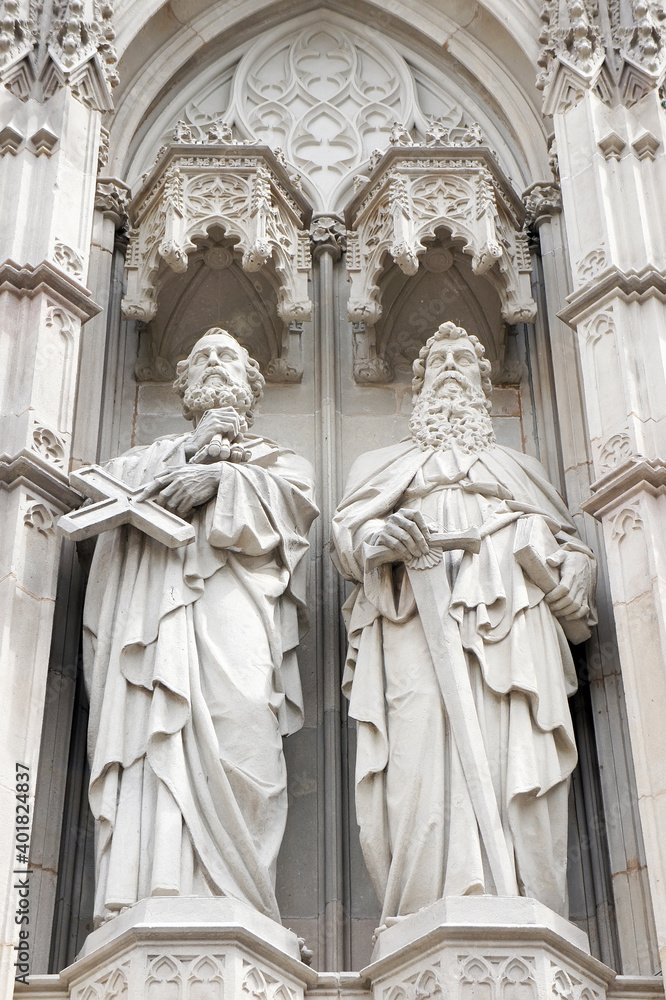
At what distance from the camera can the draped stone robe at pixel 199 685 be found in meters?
6.33

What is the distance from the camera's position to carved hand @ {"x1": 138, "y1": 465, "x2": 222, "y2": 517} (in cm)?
718

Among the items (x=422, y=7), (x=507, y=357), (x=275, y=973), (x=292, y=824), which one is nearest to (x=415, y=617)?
(x=292, y=824)

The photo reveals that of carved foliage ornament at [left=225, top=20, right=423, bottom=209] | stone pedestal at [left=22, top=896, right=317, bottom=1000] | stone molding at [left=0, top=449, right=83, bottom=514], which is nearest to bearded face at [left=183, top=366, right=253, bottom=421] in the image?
stone molding at [left=0, top=449, right=83, bottom=514]

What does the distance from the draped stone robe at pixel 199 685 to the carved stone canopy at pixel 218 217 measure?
1291 millimetres

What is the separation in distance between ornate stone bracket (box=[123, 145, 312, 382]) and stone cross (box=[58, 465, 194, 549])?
1686 mm

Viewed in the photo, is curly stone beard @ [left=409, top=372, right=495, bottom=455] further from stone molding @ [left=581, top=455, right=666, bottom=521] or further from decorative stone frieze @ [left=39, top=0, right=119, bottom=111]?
decorative stone frieze @ [left=39, top=0, right=119, bottom=111]

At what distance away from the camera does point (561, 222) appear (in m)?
9.20

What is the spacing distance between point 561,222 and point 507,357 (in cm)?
82

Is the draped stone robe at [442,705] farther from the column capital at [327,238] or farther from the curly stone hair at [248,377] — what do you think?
the column capital at [327,238]

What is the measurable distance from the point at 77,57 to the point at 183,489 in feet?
8.25

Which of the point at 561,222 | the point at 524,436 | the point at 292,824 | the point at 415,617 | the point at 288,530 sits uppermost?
the point at 561,222

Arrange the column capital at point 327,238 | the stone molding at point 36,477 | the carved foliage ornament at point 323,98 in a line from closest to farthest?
the stone molding at point 36,477 → the column capital at point 327,238 → the carved foliage ornament at point 323,98

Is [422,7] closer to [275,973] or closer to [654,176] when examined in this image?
[654,176]

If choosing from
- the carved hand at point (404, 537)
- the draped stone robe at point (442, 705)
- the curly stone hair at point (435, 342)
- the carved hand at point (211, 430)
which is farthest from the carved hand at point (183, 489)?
the curly stone hair at point (435, 342)
